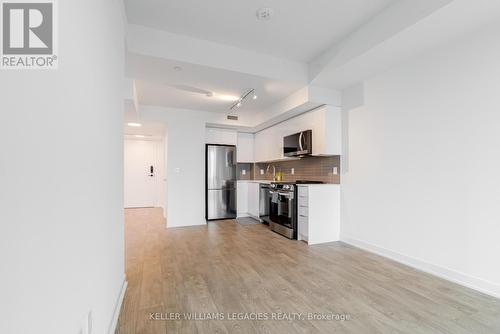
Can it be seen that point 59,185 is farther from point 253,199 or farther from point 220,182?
point 253,199

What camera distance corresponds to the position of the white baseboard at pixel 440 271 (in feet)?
7.02

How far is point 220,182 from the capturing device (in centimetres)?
557

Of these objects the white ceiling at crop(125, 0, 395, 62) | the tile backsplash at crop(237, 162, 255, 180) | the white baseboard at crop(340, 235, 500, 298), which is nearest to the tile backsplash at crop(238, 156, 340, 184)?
the tile backsplash at crop(237, 162, 255, 180)

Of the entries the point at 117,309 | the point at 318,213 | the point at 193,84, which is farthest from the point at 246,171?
the point at 117,309

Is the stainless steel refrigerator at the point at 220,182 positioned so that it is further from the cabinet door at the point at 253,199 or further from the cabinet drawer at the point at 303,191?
the cabinet drawer at the point at 303,191

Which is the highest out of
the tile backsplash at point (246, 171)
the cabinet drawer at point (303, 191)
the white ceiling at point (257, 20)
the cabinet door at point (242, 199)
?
the white ceiling at point (257, 20)

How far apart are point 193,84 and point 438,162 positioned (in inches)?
136

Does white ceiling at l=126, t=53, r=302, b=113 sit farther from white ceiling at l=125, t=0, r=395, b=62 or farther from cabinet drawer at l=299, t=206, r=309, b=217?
cabinet drawer at l=299, t=206, r=309, b=217

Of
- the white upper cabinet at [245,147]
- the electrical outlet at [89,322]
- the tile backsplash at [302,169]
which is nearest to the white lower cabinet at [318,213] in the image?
the tile backsplash at [302,169]

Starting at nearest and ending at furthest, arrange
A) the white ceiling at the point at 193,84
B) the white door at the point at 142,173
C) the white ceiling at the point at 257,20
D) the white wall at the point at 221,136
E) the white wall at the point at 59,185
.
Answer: the white wall at the point at 59,185
the white ceiling at the point at 257,20
the white ceiling at the point at 193,84
the white wall at the point at 221,136
the white door at the point at 142,173

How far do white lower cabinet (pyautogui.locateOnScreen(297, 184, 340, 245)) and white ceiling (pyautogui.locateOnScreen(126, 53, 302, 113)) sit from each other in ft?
5.81

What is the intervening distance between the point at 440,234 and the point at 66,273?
3335mm

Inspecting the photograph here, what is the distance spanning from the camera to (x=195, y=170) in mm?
5125

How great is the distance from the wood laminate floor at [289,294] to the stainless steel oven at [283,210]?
0.63 m
